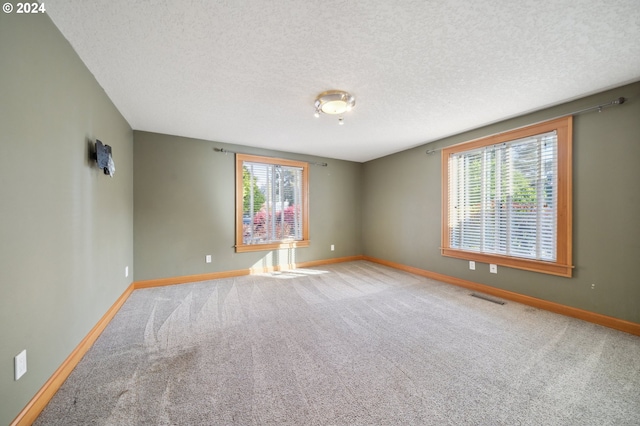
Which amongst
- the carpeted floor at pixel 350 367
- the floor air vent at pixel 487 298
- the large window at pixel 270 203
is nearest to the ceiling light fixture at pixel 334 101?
the large window at pixel 270 203

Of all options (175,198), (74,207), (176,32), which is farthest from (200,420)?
(175,198)

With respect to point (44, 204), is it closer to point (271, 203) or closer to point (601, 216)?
point (271, 203)

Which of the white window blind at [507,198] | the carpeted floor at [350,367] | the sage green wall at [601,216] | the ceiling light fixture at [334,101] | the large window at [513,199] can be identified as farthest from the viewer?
the white window blind at [507,198]

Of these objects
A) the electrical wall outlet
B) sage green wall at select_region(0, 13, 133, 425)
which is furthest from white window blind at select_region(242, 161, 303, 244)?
the electrical wall outlet

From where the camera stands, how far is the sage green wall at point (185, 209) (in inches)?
141

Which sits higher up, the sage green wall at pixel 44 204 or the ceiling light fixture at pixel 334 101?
the ceiling light fixture at pixel 334 101

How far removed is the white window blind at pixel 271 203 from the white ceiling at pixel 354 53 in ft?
5.11

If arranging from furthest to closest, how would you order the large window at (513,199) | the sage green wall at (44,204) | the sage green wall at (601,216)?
1. the large window at (513,199)
2. the sage green wall at (601,216)
3. the sage green wall at (44,204)

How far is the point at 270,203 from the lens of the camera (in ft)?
15.1

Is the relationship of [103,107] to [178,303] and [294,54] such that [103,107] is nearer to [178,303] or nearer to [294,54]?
[294,54]

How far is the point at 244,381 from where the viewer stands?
1601 mm

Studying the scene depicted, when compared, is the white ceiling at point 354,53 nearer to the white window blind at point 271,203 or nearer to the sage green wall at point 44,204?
the sage green wall at point 44,204

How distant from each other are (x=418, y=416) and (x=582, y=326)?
238cm

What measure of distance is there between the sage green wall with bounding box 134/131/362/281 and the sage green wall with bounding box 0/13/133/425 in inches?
52.3
